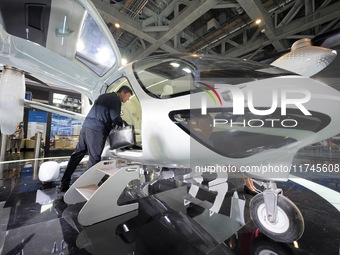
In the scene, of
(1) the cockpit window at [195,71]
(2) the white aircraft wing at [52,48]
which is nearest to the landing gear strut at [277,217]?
(1) the cockpit window at [195,71]

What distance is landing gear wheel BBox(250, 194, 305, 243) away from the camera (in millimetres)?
1348

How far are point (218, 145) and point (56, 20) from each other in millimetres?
2010

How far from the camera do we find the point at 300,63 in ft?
5.19

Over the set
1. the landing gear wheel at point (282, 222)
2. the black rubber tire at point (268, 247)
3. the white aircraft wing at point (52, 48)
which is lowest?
the black rubber tire at point (268, 247)

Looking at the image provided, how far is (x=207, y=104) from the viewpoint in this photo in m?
1.14

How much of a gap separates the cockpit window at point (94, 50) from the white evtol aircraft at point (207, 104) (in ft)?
0.04

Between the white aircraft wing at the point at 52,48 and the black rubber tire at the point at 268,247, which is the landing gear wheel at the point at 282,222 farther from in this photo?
the white aircraft wing at the point at 52,48

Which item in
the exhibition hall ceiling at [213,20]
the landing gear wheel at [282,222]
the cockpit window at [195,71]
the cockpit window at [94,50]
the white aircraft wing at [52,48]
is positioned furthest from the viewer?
the exhibition hall ceiling at [213,20]

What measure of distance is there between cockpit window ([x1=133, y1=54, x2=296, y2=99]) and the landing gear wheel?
1062 mm

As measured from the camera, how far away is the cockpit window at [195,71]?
4.02 ft

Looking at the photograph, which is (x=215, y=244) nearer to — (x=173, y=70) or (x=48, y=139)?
(x=173, y=70)

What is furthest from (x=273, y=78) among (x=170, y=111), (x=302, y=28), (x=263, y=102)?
(x=302, y=28)

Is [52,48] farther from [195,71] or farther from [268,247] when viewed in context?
[268,247]

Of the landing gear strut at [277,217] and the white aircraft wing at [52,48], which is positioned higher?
the white aircraft wing at [52,48]
